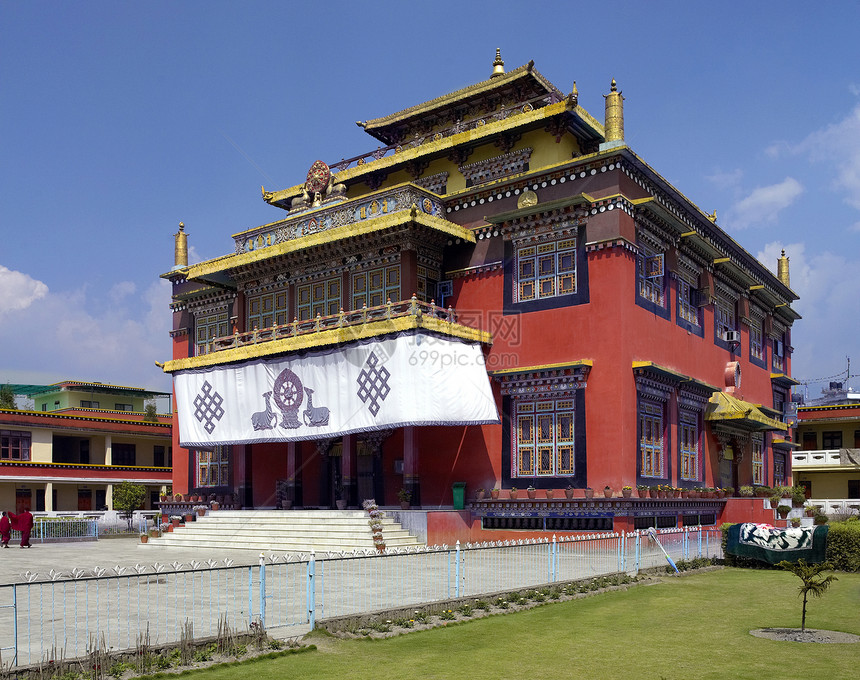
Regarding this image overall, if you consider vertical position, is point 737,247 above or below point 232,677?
above

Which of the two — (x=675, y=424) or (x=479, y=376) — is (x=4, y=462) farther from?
(x=675, y=424)

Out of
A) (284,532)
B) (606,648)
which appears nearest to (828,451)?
(284,532)

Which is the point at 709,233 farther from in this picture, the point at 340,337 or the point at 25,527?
the point at 25,527

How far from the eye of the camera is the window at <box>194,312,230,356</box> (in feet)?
123

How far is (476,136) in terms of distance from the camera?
30172 mm

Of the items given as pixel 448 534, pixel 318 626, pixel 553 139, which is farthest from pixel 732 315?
pixel 318 626

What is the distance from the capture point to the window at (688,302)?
29.9 m

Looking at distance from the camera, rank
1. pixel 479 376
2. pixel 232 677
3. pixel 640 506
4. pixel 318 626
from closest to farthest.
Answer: pixel 232 677, pixel 318 626, pixel 640 506, pixel 479 376

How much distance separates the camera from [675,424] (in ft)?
92.4

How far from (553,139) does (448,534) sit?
13.7 metres

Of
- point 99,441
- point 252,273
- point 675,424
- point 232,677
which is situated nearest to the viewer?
point 232,677

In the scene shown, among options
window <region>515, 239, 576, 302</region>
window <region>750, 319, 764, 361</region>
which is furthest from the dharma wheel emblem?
window <region>750, 319, 764, 361</region>

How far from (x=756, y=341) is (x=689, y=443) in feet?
37.9

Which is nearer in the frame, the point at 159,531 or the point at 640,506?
the point at 640,506
